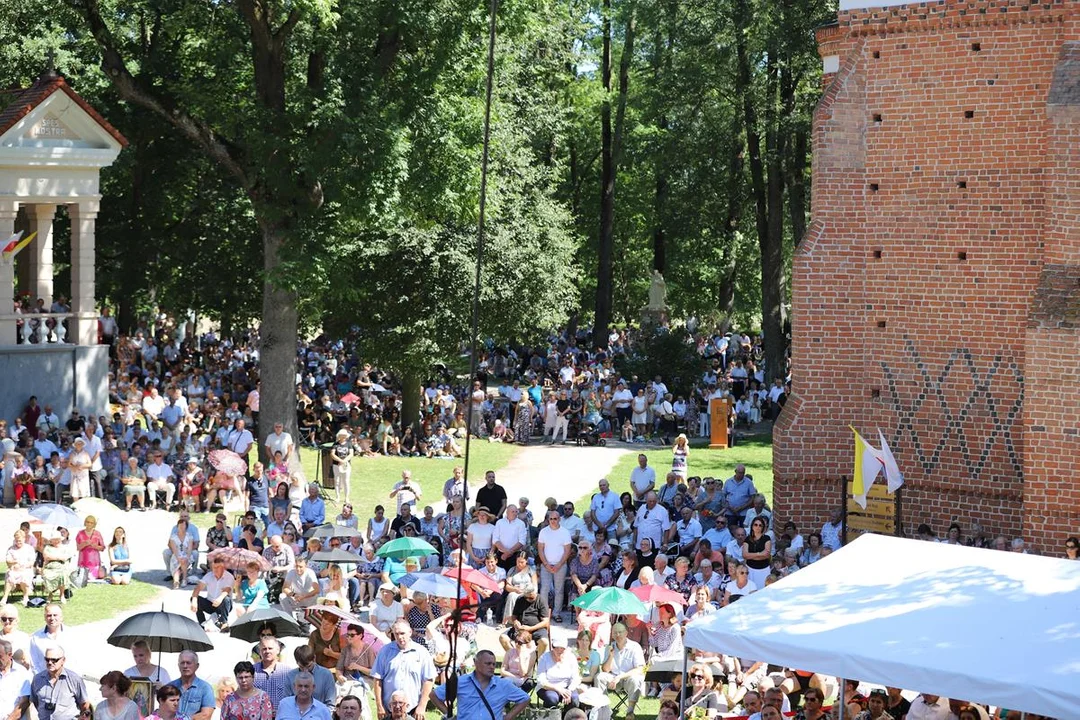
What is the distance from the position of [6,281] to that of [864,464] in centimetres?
1621

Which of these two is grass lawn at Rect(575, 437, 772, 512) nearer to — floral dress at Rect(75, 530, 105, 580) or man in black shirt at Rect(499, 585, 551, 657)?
man in black shirt at Rect(499, 585, 551, 657)

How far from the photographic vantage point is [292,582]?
56.8 ft

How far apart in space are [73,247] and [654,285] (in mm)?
20158

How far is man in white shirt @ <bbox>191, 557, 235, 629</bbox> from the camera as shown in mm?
17250

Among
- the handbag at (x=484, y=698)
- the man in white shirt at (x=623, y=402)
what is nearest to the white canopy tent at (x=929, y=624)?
the handbag at (x=484, y=698)

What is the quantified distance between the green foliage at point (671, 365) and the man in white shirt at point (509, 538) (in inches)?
616

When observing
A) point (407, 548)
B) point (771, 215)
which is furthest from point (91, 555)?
point (771, 215)

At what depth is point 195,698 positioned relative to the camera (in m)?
12.2

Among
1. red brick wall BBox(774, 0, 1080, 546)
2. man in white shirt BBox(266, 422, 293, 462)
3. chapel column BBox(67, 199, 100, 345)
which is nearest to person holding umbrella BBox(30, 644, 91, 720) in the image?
red brick wall BBox(774, 0, 1080, 546)

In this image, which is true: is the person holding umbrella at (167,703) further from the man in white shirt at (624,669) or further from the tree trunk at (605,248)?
the tree trunk at (605,248)

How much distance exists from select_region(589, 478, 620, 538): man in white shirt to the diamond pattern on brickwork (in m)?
3.57

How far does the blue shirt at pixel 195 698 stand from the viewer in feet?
39.7

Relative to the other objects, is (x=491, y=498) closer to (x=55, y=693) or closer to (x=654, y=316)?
(x=55, y=693)

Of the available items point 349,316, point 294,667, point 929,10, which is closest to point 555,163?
point 349,316
